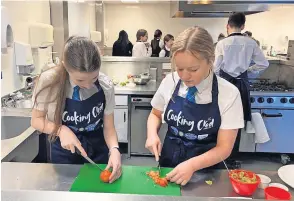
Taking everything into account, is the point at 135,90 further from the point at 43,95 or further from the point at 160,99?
the point at 43,95

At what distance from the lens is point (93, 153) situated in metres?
1.39

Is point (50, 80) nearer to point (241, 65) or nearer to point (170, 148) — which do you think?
point (170, 148)

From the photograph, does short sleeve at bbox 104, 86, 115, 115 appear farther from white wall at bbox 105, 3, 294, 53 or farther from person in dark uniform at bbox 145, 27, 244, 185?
white wall at bbox 105, 3, 294, 53

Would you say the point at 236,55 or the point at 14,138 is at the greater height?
the point at 236,55

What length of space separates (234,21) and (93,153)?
90.6 inches

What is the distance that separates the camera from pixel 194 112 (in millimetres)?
1233

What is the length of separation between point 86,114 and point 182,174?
544 mm

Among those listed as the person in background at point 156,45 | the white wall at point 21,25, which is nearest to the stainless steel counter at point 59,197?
the white wall at point 21,25

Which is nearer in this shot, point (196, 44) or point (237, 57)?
point (196, 44)

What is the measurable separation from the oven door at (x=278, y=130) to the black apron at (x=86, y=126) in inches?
93.7

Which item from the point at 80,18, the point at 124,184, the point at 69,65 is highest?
the point at 80,18

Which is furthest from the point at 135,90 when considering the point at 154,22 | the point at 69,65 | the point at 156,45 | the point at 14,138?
the point at 154,22

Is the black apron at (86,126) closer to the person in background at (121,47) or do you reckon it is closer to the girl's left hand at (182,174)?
the girl's left hand at (182,174)

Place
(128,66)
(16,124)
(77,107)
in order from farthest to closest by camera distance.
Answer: (128,66)
(16,124)
(77,107)
